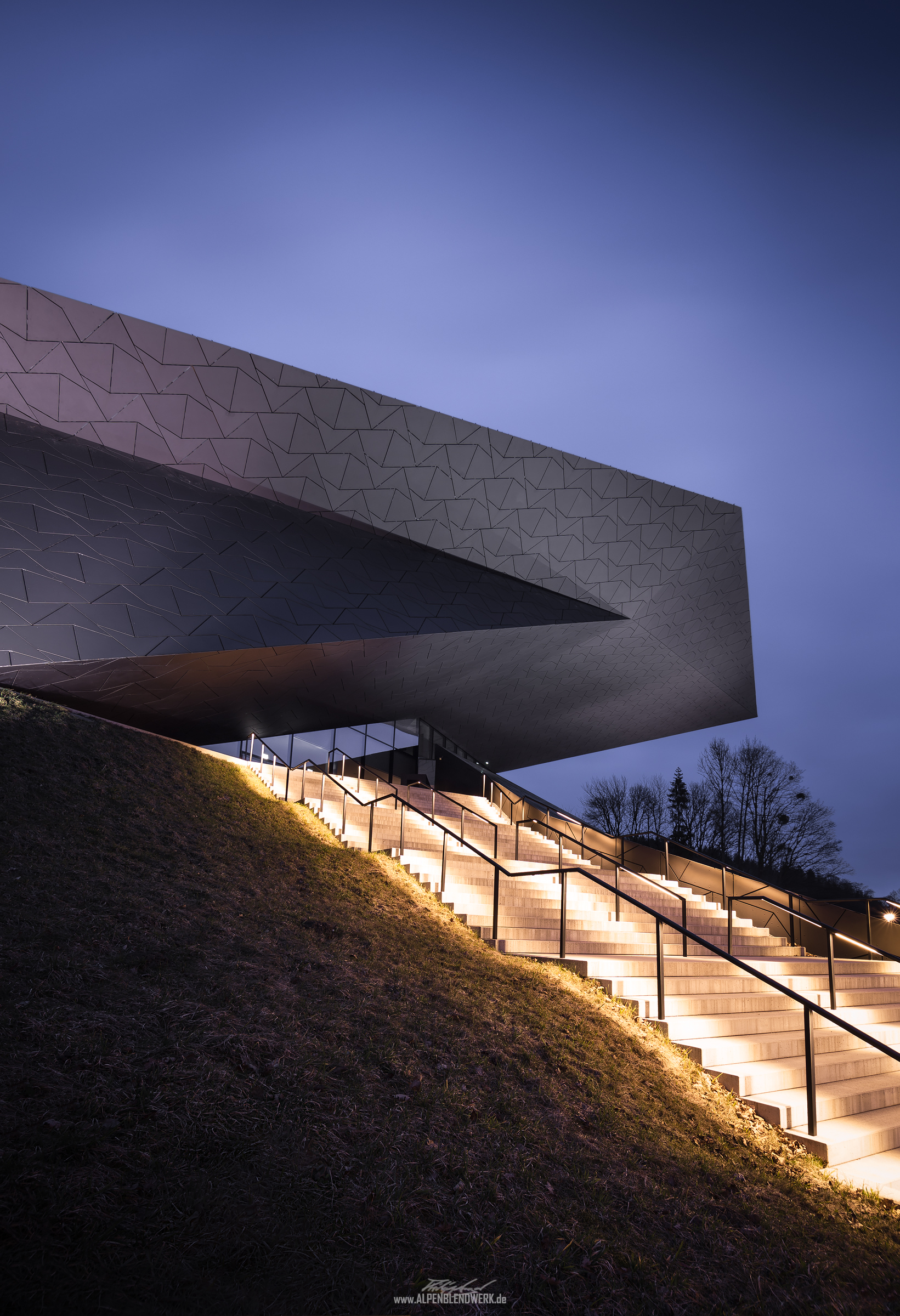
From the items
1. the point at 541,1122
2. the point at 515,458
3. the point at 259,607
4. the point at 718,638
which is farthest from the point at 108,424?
the point at 718,638

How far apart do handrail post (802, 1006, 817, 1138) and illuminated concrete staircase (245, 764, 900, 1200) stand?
8 cm

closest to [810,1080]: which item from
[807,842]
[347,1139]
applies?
[347,1139]

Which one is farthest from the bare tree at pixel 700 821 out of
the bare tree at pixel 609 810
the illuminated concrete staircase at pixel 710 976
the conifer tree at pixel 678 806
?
the illuminated concrete staircase at pixel 710 976

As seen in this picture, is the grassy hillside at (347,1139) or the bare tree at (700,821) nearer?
the grassy hillside at (347,1139)

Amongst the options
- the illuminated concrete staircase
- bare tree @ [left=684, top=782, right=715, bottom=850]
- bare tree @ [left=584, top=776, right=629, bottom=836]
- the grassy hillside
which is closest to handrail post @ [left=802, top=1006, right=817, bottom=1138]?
the illuminated concrete staircase

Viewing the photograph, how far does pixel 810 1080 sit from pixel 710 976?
2.25 m

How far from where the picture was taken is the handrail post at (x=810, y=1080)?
213 inches

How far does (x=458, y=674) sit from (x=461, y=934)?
12072mm

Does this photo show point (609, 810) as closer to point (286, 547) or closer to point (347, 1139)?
point (286, 547)

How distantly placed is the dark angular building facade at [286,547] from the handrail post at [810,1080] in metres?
10.9

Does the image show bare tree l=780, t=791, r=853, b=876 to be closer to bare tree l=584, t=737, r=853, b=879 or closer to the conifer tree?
bare tree l=584, t=737, r=853, b=879

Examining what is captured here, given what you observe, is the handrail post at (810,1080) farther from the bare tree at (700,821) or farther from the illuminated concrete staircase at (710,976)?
the bare tree at (700,821)

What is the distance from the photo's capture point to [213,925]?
707cm

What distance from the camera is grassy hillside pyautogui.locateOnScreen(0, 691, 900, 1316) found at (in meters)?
3.09
